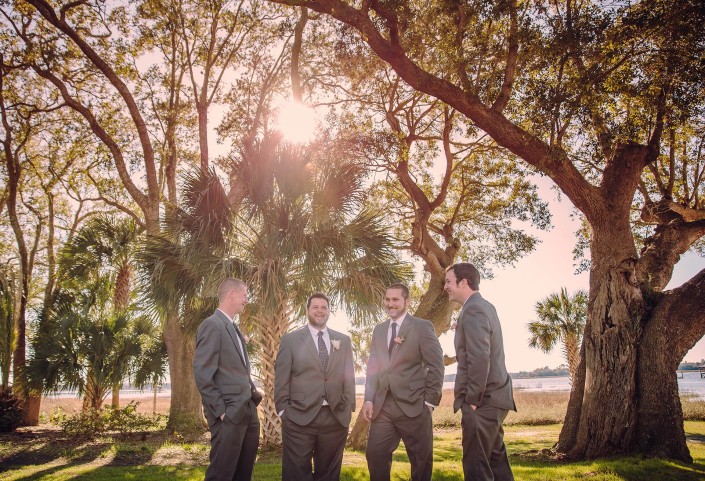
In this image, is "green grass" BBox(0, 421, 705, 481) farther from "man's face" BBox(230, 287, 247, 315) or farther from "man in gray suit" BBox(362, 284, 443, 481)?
"man's face" BBox(230, 287, 247, 315)

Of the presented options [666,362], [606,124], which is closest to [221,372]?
[666,362]

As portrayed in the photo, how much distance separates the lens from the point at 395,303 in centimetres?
521

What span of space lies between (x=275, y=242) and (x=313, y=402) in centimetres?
548

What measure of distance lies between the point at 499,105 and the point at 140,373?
1334 cm

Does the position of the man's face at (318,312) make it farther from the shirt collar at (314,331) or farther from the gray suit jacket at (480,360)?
the gray suit jacket at (480,360)

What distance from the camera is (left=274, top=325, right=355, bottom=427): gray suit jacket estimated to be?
193 inches

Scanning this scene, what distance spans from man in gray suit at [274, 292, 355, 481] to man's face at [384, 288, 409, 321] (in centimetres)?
65

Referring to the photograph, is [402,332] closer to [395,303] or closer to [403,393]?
[395,303]

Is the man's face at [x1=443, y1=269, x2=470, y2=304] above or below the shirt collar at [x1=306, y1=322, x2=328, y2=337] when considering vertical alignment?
above

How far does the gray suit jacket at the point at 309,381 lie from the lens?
193 inches

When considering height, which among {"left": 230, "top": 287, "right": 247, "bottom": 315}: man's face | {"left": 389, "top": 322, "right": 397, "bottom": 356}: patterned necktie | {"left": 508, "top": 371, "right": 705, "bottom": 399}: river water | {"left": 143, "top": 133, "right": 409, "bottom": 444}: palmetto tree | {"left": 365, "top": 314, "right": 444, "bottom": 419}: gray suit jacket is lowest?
{"left": 508, "top": 371, "right": 705, "bottom": 399}: river water

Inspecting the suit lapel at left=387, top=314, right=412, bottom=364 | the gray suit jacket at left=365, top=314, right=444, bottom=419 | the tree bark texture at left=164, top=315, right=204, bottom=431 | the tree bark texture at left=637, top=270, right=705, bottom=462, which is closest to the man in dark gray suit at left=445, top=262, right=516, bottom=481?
the gray suit jacket at left=365, top=314, right=444, bottom=419

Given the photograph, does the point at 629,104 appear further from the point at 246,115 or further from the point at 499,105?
the point at 246,115

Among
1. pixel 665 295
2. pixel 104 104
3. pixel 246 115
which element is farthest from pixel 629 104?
pixel 104 104
